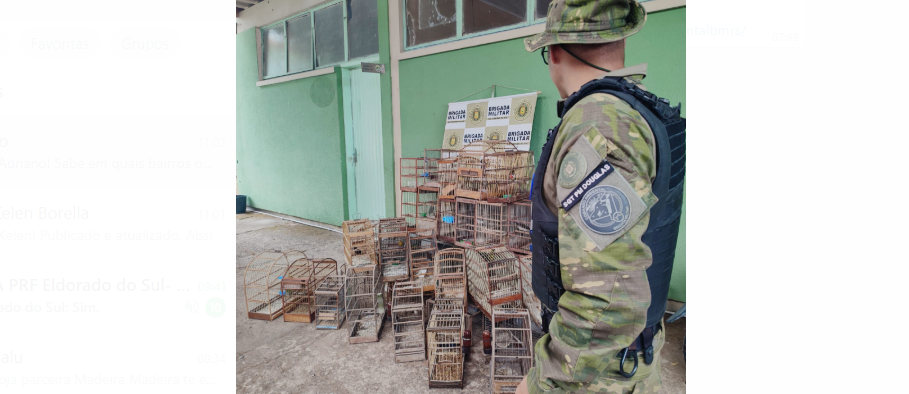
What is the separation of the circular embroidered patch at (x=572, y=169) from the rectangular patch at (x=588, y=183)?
0.02 metres

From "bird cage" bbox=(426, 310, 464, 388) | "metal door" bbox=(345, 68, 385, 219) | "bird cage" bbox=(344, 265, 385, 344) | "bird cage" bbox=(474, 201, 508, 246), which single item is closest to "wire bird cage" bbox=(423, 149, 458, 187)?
"bird cage" bbox=(474, 201, 508, 246)

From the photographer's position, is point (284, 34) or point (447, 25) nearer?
point (447, 25)

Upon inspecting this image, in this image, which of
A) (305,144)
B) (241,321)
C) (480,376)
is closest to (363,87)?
(305,144)

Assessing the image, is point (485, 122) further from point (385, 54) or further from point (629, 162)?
point (629, 162)

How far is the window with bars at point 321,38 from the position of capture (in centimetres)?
699

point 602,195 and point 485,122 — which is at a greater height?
point 485,122

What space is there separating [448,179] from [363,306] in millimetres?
1893

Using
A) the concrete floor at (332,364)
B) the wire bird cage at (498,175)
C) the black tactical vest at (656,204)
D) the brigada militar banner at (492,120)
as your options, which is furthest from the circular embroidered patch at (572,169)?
the brigada militar banner at (492,120)

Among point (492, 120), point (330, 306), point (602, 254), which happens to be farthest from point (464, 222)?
point (602, 254)

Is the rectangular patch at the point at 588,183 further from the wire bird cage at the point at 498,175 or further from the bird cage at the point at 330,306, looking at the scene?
the bird cage at the point at 330,306

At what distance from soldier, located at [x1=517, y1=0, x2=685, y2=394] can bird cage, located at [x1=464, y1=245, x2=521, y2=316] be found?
202 centimetres

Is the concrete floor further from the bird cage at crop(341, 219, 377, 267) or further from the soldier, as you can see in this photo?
the soldier

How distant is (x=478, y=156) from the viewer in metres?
4.59

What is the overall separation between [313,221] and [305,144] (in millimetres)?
1598
